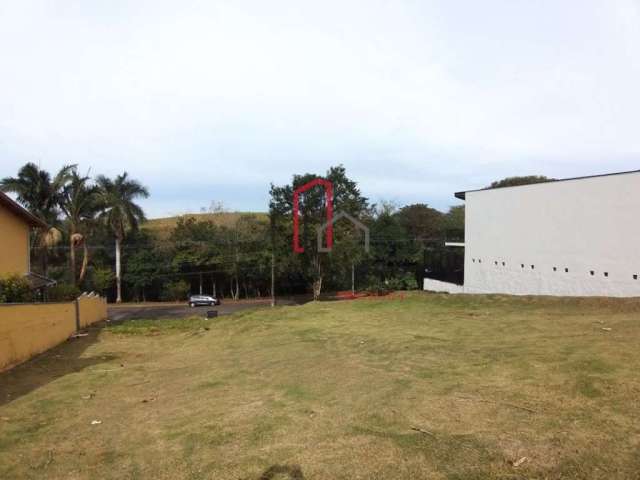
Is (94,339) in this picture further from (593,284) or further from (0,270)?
(593,284)

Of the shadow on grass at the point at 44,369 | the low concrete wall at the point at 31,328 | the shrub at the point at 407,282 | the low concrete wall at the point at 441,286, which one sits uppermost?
the low concrete wall at the point at 31,328

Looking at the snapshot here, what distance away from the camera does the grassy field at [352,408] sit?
4020 mm

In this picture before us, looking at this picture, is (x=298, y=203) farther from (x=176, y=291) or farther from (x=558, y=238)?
(x=558, y=238)

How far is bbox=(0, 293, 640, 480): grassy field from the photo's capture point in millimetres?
4020

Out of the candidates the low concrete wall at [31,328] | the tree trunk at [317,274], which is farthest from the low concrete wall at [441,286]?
the low concrete wall at [31,328]

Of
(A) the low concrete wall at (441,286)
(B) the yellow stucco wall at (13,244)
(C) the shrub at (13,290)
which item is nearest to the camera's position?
(C) the shrub at (13,290)

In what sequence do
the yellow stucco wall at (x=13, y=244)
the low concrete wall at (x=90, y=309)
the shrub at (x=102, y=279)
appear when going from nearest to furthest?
the yellow stucco wall at (x=13, y=244) → the low concrete wall at (x=90, y=309) → the shrub at (x=102, y=279)

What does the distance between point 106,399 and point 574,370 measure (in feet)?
23.2

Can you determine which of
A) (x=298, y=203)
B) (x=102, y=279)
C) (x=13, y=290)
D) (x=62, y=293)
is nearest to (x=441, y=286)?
(x=298, y=203)

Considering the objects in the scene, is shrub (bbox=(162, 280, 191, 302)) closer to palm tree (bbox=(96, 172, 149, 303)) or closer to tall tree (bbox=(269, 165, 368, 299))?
palm tree (bbox=(96, 172, 149, 303))

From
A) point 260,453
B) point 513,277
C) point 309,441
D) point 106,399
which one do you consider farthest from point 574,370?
point 513,277

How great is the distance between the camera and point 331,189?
3391 cm

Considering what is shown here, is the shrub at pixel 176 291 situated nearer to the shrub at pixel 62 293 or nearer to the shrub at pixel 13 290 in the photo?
the shrub at pixel 62 293

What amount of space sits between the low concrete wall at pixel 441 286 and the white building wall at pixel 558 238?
208 cm
